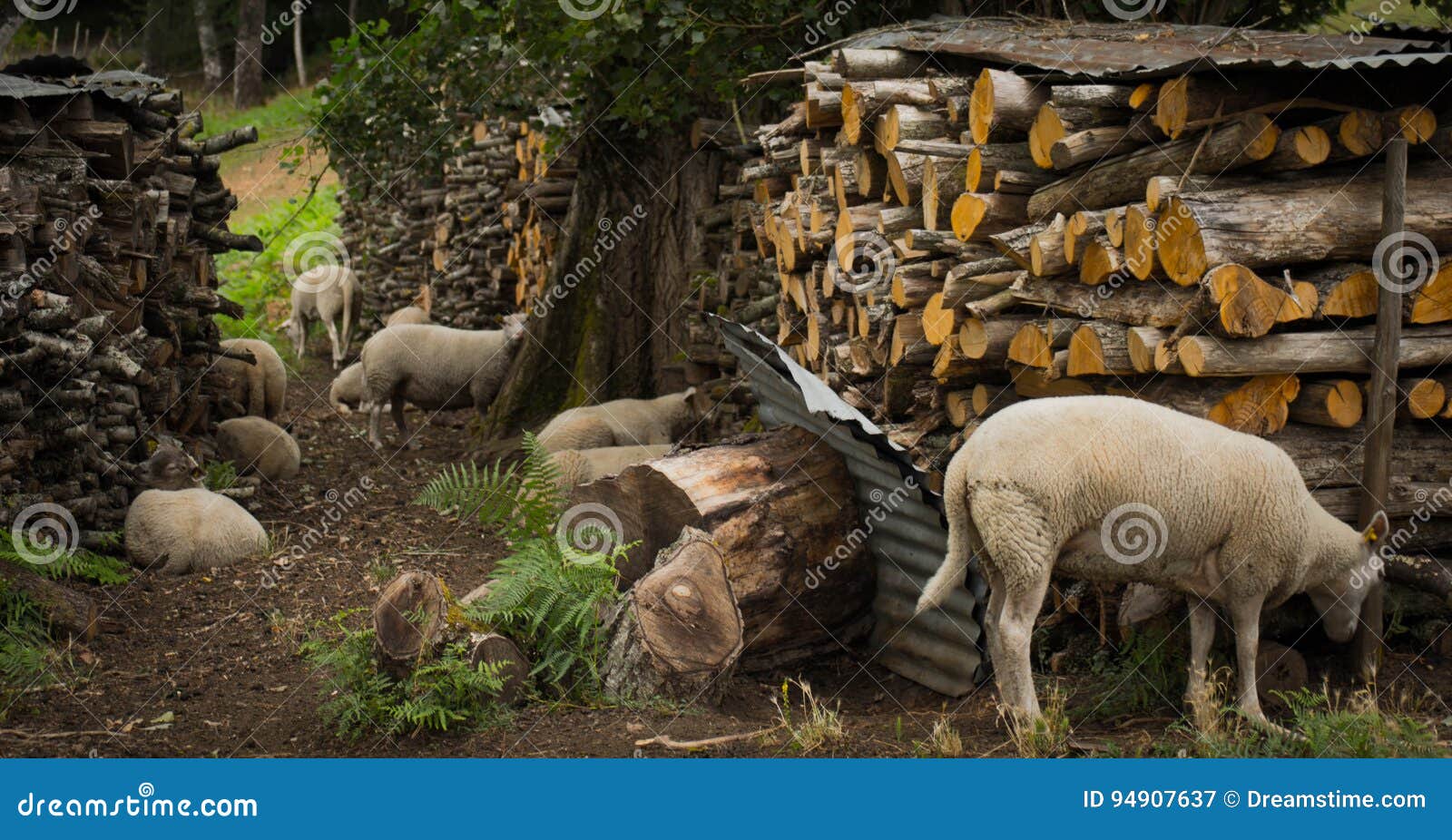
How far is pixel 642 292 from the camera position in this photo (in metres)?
12.1

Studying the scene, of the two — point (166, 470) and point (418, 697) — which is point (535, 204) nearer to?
point (166, 470)

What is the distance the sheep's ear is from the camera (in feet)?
17.4

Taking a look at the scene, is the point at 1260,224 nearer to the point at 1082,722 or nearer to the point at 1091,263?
the point at 1091,263

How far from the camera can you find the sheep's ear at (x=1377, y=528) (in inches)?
209

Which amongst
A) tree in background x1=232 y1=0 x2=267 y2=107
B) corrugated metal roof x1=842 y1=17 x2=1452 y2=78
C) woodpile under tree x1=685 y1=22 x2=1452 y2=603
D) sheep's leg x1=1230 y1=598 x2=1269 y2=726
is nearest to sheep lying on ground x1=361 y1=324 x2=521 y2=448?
corrugated metal roof x1=842 y1=17 x2=1452 y2=78

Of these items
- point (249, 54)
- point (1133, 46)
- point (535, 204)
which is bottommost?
point (535, 204)

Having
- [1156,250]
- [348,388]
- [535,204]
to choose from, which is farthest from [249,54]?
[1156,250]

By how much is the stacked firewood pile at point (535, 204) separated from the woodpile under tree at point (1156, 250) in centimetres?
703

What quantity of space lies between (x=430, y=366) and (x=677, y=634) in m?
7.85

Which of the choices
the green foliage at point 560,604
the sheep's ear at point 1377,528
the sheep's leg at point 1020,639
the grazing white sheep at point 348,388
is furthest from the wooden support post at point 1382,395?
the grazing white sheep at point 348,388

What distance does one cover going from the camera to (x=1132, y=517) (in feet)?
16.8

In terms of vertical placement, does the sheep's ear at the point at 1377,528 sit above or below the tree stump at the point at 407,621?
above

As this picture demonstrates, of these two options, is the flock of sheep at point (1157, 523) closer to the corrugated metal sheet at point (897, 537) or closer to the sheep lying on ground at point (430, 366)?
the corrugated metal sheet at point (897, 537)

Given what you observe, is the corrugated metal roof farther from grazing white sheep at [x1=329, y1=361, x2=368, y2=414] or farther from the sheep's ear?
grazing white sheep at [x1=329, y1=361, x2=368, y2=414]
